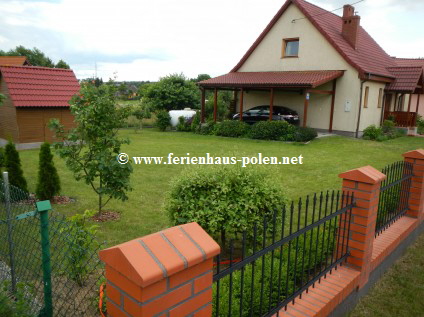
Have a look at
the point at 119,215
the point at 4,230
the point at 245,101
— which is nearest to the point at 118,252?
the point at 4,230

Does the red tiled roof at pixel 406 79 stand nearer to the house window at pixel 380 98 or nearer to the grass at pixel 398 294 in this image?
the house window at pixel 380 98

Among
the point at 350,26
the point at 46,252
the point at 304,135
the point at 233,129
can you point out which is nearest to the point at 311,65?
the point at 350,26

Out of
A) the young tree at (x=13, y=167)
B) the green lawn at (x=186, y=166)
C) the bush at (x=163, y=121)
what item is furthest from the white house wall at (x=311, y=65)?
the young tree at (x=13, y=167)

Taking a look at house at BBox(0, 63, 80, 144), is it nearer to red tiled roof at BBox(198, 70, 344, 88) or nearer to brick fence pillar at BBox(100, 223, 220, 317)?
red tiled roof at BBox(198, 70, 344, 88)

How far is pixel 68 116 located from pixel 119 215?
11.3 meters

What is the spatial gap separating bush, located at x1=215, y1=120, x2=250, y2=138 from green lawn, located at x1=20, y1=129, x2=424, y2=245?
0.77 metres

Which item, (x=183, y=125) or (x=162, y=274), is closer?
(x=162, y=274)

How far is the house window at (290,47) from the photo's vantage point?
20.0m

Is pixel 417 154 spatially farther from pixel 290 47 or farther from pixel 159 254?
pixel 290 47

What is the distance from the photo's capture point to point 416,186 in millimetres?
5352

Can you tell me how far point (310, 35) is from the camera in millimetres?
19203

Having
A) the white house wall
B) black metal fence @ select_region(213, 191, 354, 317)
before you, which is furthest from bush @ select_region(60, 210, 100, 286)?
the white house wall

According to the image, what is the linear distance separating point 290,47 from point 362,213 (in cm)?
1850

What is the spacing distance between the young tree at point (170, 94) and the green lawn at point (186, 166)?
1260cm
